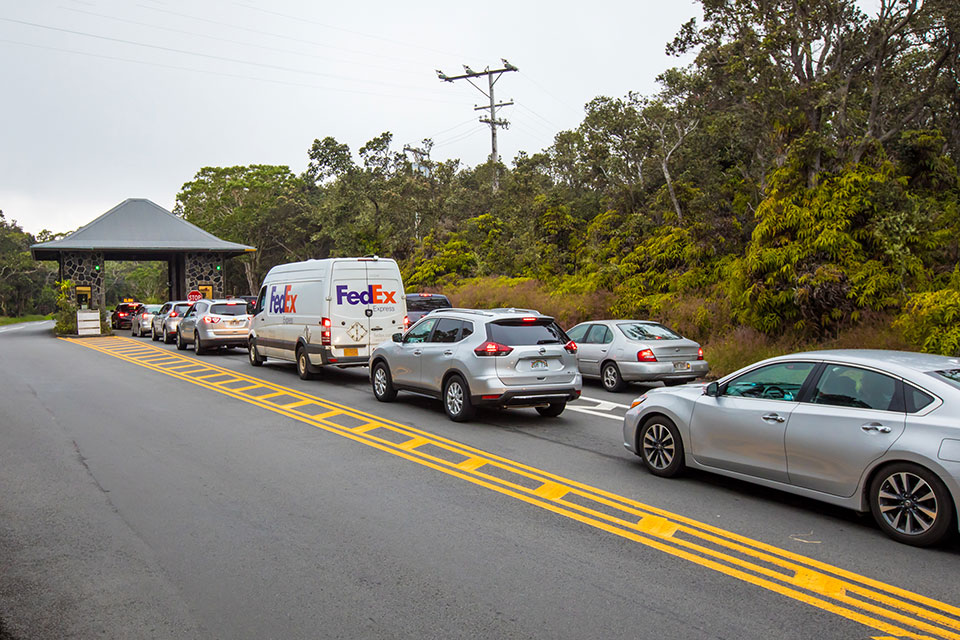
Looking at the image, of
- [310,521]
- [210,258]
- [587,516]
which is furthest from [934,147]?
[210,258]

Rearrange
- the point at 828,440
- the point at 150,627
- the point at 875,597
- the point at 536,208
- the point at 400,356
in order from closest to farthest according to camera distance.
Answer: the point at 150,627, the point at 875,597, the point at 828,440, the point at 400,356, the point at 536,208

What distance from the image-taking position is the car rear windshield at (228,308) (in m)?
22.0

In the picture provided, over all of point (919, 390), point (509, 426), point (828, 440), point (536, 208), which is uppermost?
point (536, 208)

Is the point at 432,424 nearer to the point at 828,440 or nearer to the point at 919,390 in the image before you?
the point at 828,440

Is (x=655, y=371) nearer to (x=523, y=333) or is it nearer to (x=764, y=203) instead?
(x=523, y=333)

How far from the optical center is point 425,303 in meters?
22.1

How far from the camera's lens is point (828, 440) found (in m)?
5.81

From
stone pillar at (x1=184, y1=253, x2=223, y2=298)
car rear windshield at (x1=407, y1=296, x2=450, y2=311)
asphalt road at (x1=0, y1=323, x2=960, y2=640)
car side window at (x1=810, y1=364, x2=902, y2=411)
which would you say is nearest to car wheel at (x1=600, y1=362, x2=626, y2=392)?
asphalt road at (x1=0, y1=323, x2=960, y2=640)

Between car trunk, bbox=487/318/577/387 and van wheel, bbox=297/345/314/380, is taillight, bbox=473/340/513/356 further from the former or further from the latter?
van wheel, bbox=297/345/314/380

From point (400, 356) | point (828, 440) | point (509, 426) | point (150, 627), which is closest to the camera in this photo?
point (150, 627)

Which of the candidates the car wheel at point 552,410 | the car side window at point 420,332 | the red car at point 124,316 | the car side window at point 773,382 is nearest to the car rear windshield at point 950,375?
the car side window at point 773,382

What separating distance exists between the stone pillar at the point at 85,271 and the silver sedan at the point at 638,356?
37.2 meters

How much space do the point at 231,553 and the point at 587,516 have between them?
297 cm

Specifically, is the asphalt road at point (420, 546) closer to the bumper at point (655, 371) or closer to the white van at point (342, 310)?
the bumper at point (655, 371)
